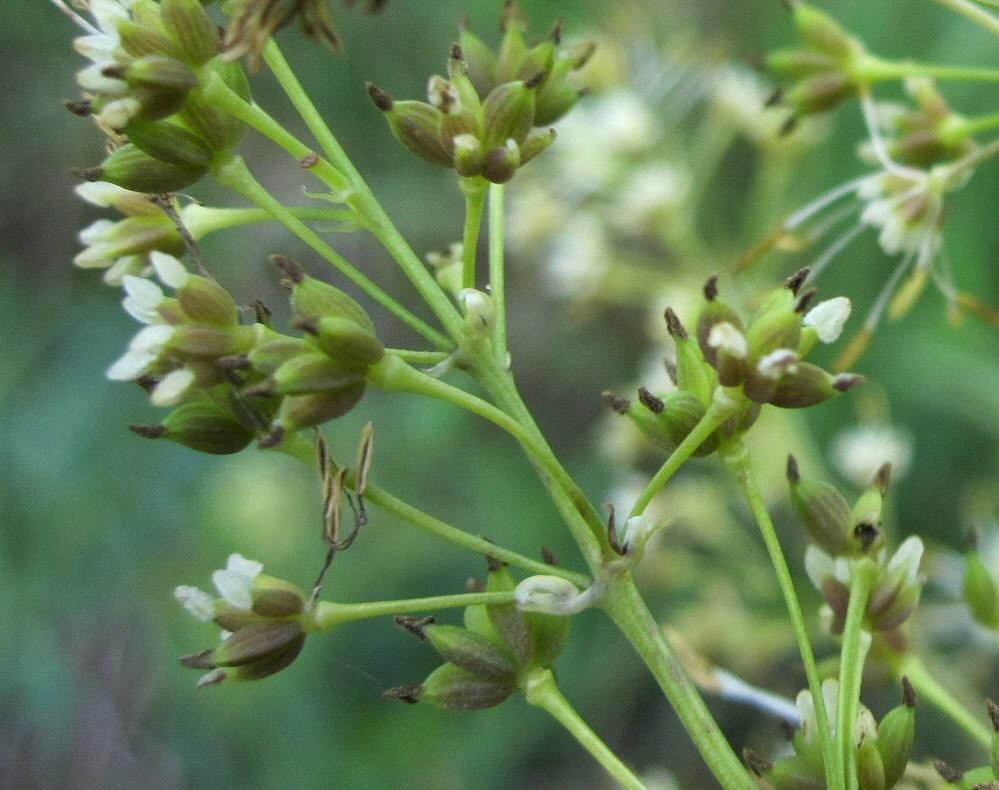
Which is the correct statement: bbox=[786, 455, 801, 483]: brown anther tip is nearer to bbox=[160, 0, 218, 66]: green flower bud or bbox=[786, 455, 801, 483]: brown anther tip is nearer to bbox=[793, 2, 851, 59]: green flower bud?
bbox=[160, 0, 218, 66]: green flower bud

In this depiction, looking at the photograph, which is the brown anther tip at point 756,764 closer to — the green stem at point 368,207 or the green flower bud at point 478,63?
the green stem at point 368,207

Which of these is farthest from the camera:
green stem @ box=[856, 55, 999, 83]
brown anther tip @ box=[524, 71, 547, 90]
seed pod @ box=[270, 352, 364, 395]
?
green stem @ box=[856, 55, 999, 83]

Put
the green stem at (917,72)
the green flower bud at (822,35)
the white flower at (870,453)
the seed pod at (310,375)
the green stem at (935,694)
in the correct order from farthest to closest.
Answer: the white flower at (870,453) < the green flower bud at (822,35) < the green stem at (917,72) < the green stem at (935,694) < the seed pod at (310,375)

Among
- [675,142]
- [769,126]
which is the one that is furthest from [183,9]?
[675,142]

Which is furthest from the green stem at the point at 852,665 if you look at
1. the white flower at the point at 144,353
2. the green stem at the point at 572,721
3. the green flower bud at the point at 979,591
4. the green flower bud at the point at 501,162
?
the white flower at the point at 144,353

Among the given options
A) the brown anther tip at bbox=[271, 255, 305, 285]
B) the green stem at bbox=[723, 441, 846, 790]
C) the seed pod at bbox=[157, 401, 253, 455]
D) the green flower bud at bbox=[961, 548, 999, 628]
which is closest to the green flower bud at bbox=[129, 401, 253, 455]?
the seed pod at bbox=[157, 401, 253, 455]

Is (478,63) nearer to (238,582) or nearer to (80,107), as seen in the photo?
(80,107)
